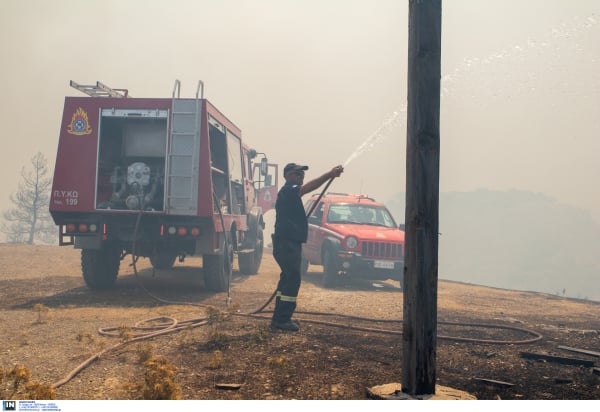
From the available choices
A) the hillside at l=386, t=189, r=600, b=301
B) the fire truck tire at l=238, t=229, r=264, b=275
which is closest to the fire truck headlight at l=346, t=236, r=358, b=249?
the fire truck tire at l=238, t=229, r=264, b=275

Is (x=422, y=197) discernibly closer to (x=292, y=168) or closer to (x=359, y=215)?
(x=292, y=168)

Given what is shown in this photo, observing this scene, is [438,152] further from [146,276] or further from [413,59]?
[146,276]

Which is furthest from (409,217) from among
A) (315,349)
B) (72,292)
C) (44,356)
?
(72,292)

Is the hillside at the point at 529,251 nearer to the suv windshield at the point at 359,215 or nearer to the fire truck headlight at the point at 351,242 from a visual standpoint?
the suv windshield at the point at 359,215

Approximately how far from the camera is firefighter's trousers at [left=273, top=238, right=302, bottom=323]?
6.33 m

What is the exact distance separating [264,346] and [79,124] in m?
5.69

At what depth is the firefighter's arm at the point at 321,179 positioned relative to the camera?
5.95 m

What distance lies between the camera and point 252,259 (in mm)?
13305

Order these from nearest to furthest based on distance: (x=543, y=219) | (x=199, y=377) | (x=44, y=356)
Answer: (x=199, y=377)
(x=44, y=356)
(x=543, y=219)

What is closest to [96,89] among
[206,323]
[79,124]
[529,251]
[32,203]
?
[79,124]

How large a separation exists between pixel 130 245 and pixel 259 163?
16.2 ft

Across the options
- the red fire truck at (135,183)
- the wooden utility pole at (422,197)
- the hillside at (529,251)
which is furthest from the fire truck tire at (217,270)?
the hillside at (529,251)

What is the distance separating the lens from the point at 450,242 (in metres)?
179

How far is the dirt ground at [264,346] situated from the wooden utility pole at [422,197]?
63 centimetres
